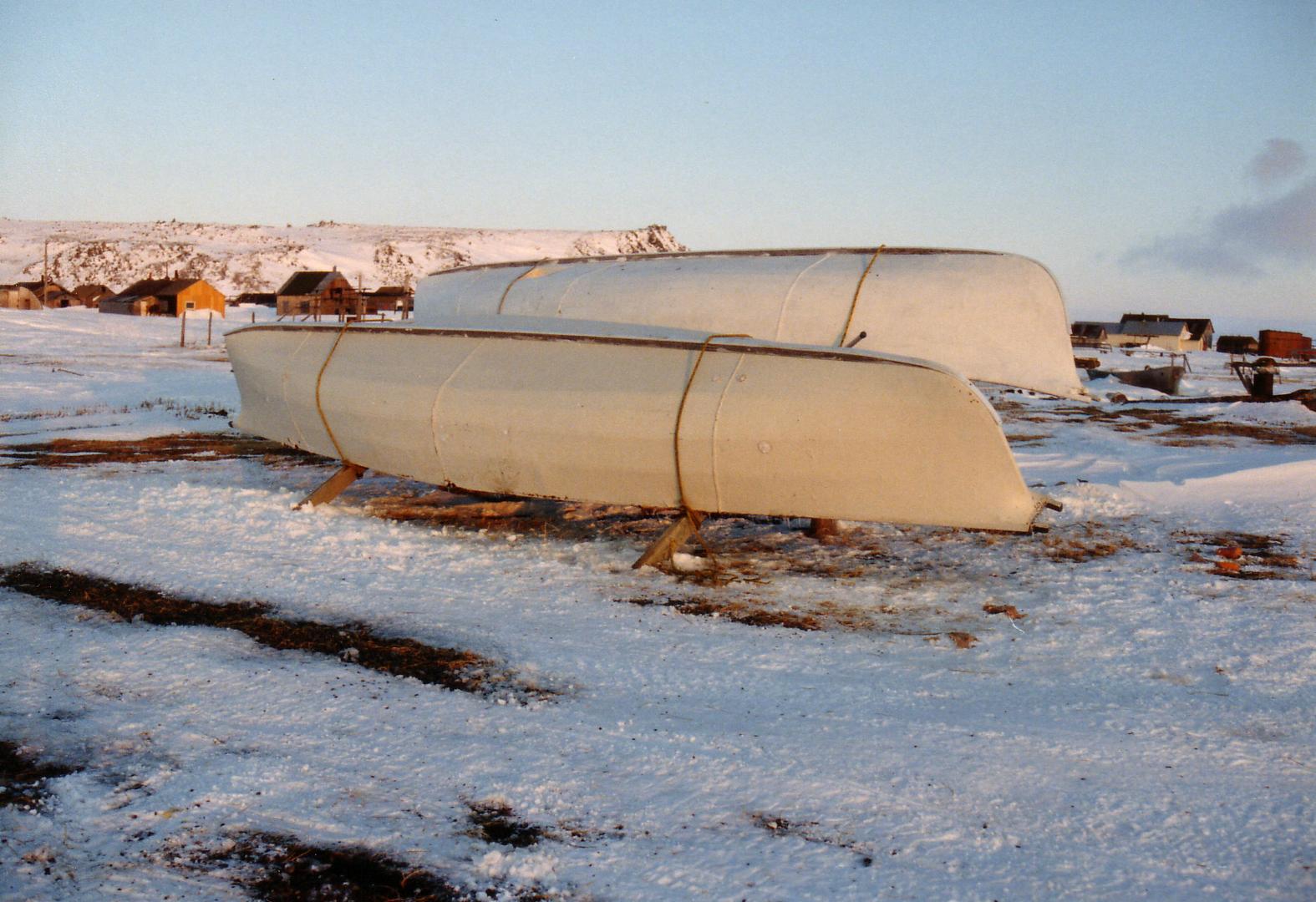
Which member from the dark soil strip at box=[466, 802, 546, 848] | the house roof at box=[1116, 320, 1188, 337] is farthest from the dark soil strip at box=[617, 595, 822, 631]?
the house roof at box=[1116, 320, 1188, 337]

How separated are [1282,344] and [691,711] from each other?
6952 cm

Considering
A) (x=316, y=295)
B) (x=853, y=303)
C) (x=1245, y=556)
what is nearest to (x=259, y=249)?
(x=316, y=295)

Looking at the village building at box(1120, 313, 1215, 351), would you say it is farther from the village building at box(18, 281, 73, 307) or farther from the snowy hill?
the village building at box(18, 281, 73, 307)

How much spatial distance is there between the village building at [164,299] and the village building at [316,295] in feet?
11.3

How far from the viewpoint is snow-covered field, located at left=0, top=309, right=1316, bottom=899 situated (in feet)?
10.1

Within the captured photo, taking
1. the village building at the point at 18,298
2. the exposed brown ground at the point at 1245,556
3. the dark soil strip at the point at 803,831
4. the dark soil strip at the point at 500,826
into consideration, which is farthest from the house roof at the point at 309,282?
the dark soil strip at the point at 803,831

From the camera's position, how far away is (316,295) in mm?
49875

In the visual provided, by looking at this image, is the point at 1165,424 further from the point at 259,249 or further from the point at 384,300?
the point at 259,249

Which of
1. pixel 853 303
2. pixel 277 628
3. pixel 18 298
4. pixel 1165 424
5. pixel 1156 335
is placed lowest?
pixel 277 628

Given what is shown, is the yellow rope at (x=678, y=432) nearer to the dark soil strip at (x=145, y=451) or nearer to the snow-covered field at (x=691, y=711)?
the snow-covered field at (x=691, y=711)

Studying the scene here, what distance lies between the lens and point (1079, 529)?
7.75 metres

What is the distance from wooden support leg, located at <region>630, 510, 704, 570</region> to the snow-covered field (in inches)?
9.1

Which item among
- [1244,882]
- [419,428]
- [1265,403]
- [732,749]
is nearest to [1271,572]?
[1244,882]

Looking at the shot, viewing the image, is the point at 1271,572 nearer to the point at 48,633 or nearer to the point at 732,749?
the point at 732,749
